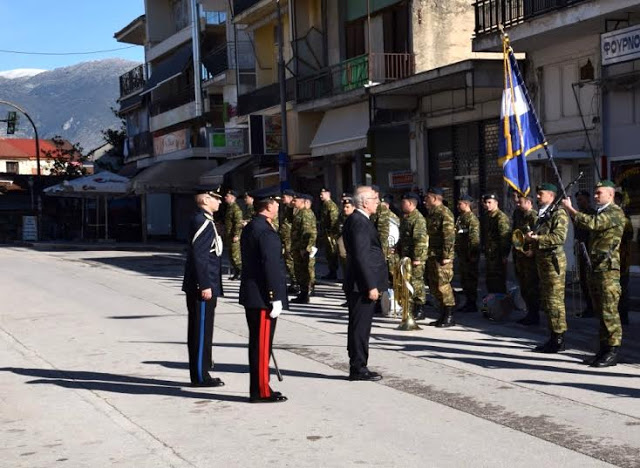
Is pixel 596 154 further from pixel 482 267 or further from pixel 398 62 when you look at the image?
pixel 398 62

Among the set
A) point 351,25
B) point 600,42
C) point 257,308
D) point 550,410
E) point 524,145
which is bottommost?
point 550,410

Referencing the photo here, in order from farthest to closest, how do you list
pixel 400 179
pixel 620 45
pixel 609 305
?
1. pixel 400 179
2. pixel 620 45
3. pixel 609 305

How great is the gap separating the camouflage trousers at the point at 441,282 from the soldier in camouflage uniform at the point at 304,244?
3.81m

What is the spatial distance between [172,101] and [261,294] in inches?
1722

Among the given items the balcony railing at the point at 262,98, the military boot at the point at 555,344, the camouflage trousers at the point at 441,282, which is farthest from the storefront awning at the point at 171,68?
the military boot at the point at 555,344

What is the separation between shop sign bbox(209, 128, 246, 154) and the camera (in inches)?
1587

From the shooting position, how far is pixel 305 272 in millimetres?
17516

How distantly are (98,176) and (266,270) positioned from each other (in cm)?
3693

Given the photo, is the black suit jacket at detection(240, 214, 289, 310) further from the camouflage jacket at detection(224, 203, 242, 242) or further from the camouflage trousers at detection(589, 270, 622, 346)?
the camouflage jacket at detection(224, 203, 242, 242)

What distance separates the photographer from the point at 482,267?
24203 mm

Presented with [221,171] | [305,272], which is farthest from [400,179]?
[305,272]

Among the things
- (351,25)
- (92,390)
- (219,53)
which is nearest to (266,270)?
(92,390)

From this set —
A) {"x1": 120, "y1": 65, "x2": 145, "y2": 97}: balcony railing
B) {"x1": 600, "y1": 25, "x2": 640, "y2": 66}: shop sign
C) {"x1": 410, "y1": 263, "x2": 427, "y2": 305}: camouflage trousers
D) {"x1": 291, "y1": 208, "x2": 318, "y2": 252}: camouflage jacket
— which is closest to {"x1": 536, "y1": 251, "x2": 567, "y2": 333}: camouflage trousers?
{"x1": 410, "y1": 263, "x2": 427, "y2": 305}: camouflage trousers

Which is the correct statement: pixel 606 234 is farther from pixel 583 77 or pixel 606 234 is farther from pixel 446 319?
pixel 583 77
